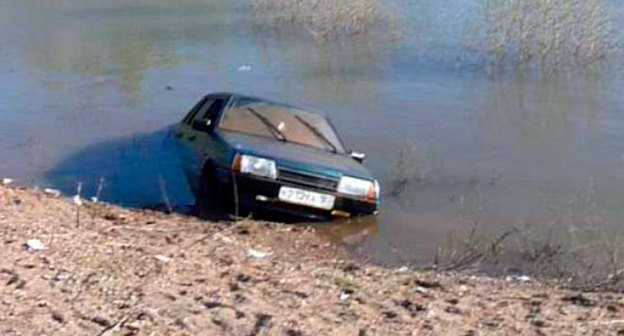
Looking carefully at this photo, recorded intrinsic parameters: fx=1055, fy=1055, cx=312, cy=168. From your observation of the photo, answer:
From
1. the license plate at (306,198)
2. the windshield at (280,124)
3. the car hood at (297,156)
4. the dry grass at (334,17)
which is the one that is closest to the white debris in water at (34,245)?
the car hood at (297,156)

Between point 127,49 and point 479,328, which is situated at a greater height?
point 479,328

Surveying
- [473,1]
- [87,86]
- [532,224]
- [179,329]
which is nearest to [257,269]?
[179,329]

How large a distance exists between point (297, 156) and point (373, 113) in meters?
8.24

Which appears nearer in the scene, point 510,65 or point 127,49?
point 510,65

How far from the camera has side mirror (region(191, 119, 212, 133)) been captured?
11273 millimetres

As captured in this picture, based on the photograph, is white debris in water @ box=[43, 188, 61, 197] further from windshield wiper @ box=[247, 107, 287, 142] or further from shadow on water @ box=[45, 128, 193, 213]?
windshield wiper @ box=[247, 107, 287, 142]

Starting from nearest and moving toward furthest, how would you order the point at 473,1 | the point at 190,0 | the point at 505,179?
the point at 505,179 → the point at 473,1 → the point at 190,0

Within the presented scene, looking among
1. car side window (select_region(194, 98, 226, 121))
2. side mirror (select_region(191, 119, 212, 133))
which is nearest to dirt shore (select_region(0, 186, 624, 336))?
side mirror (select_region(191, 119, 212, 133))

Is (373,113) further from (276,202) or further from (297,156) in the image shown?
(276,202)

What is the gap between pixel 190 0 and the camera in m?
40.6

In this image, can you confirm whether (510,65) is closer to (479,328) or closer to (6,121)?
(6,121)

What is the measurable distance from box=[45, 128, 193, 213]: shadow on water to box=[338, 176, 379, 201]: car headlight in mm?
1713

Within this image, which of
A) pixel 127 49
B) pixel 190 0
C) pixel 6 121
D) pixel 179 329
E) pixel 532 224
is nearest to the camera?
pixel 179 329

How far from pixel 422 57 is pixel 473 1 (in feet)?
27.2
